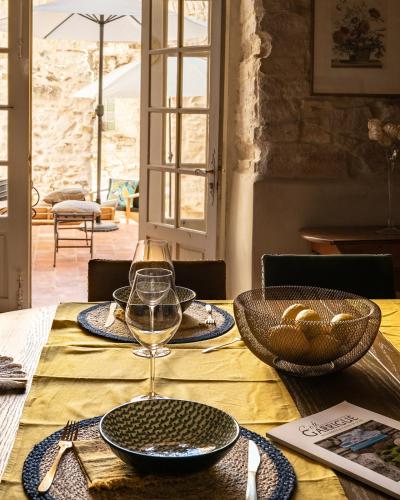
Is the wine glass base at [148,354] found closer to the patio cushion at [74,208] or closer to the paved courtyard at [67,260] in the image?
the paved courtyard at [67,260]

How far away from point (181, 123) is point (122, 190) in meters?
5.31

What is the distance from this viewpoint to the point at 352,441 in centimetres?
116

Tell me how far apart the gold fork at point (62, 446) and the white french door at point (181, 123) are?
300cm

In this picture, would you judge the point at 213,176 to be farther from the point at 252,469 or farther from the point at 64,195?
the point at 64,195

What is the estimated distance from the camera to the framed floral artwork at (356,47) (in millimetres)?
3746

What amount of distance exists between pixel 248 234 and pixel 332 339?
2513 millimetres

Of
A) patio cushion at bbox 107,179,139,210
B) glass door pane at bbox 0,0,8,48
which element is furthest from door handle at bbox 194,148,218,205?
patio cushion at bbox 107,179,139,210

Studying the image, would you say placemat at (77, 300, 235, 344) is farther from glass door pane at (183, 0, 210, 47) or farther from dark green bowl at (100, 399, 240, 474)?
glass door pane at (183, 0, 210, 47)

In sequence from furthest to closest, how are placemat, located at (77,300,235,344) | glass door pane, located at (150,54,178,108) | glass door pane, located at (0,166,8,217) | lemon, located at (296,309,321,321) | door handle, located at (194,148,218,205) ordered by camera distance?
glass door pane, located at (0,166,8,217), glass door pane, located at (150,54,178,108), door handle, located at (194,148,218,205), placemat, located at (77,300,235,344), lemon, located at (296,309,321,321)

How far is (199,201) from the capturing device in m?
4.27

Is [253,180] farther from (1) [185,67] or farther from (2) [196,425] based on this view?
(2) [196,425]

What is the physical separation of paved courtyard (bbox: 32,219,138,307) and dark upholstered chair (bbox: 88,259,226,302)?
2.84m

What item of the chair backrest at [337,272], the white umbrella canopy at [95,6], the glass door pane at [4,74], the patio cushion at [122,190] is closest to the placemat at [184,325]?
the chair backrest at [337,272]

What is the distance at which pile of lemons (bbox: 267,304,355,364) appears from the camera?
1.39 metres
